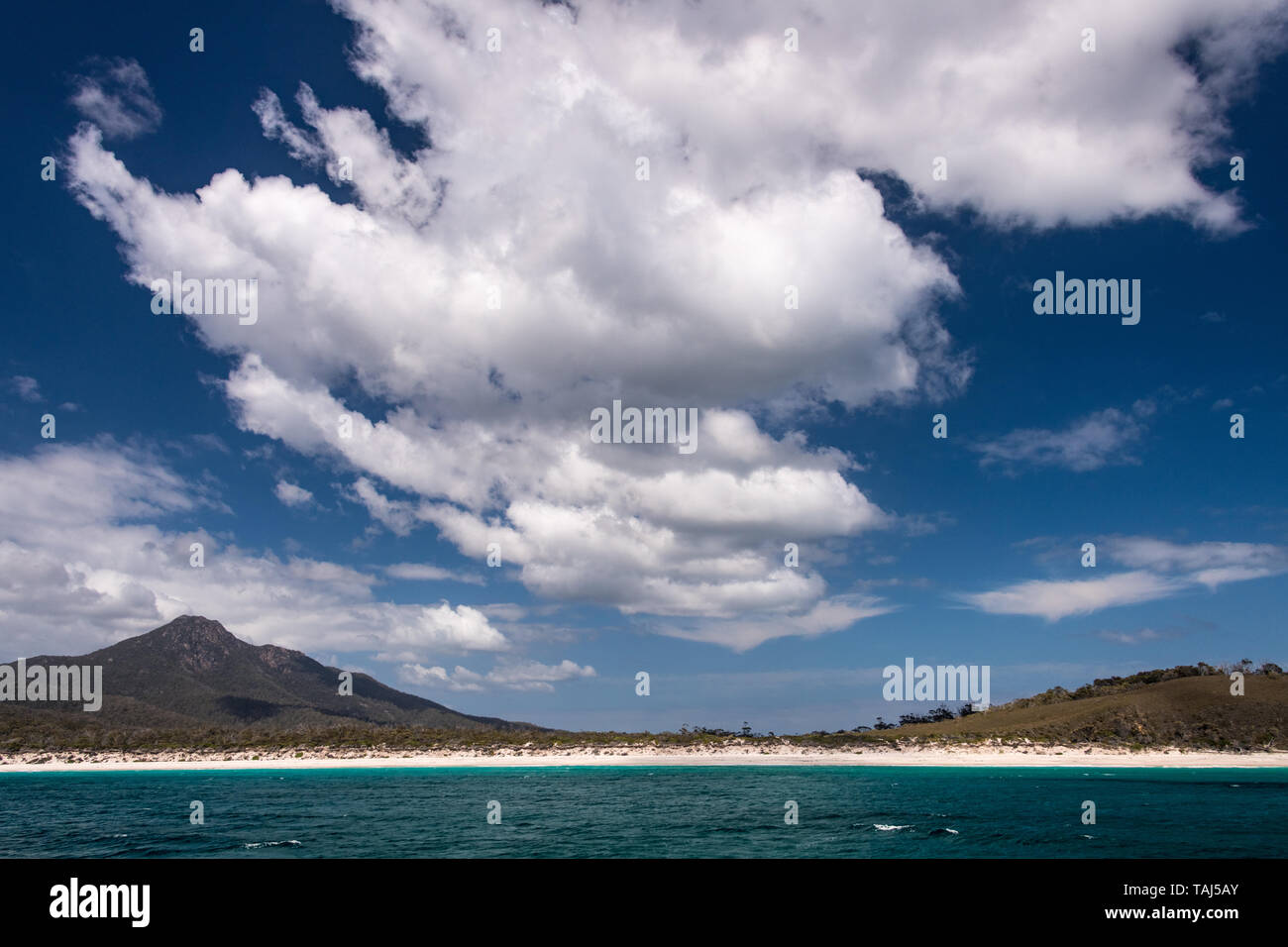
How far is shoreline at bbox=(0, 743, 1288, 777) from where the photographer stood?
14600cm

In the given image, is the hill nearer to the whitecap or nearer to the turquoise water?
the turquoise water

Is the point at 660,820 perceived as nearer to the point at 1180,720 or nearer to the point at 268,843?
the point at 268,843

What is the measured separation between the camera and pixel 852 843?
149 ft

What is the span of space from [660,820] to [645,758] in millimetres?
131664

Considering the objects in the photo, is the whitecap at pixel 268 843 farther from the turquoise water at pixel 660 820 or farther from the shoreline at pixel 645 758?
the shoreline at pixel 645 758

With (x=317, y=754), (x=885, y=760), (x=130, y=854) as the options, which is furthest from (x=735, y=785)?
(x=317, y=754)

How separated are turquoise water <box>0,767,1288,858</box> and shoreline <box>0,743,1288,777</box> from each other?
53224 millimetres

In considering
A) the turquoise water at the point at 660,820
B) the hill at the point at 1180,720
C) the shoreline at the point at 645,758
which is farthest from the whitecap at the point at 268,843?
the hill at the point at 1180,720

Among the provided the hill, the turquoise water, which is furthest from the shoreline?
the turquoise water

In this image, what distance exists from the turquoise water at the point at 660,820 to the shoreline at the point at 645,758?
5322 centimetres

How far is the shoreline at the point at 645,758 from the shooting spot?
Answer: 146000 millimetres

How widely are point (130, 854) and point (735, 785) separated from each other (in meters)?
73.8
